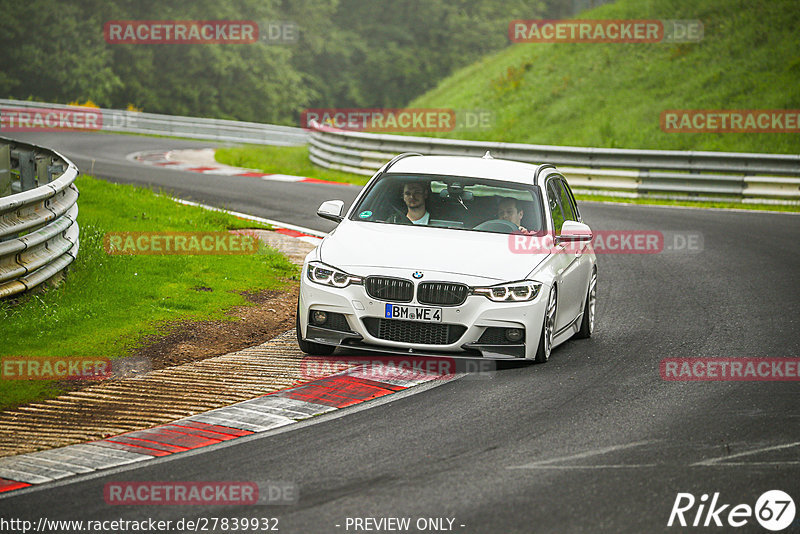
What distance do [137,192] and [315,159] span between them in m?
11.2

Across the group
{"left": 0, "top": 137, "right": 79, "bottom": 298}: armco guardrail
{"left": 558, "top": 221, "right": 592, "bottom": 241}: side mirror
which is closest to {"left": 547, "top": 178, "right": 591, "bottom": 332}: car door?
{"left": 558, "top": 221, "right": 592, "bottom": 241}: side mirror

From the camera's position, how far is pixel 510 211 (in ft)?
32.1

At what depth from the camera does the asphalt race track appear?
555 cm

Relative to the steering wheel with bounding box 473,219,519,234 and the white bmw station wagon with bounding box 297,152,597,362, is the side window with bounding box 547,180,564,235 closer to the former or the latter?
the white bmw station wagon with bounding box 297,152,597,362

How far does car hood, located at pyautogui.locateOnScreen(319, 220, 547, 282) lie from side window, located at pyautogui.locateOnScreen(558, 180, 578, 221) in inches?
58.7

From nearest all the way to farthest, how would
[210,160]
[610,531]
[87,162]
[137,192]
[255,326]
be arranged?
[610,531]
[255,326]
[137,192]
[87,162]
[210,160]

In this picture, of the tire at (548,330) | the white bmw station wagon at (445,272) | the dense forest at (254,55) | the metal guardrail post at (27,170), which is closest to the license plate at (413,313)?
the white bmw station wagon at (445,272)

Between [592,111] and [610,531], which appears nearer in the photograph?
[610,531]

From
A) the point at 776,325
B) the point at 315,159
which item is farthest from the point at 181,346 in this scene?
the point at 315,159

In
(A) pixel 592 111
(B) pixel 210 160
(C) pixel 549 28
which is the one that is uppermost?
(C) pixel 549 28

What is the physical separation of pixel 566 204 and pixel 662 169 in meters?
13.4

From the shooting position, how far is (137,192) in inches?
720

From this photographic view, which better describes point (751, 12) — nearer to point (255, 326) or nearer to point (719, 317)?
point (719, 317)

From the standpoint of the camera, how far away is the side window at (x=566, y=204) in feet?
35.2
